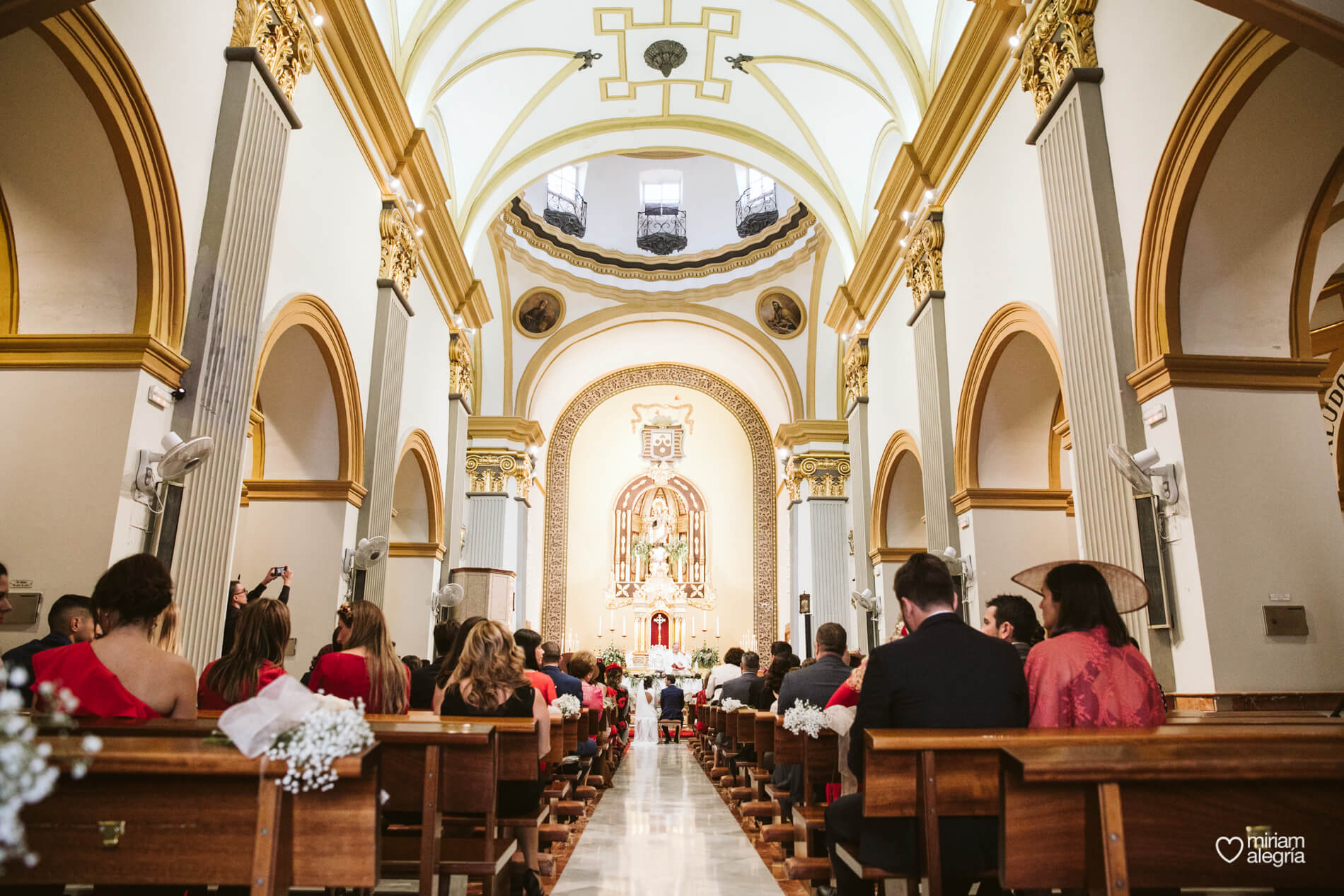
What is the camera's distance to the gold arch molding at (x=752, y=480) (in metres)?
18.6

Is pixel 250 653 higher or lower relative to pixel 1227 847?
higher

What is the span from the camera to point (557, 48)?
10.4m

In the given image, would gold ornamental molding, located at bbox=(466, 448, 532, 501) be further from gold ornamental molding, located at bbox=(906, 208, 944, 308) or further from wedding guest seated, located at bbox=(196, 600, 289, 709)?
wedding guest seated, located at bbox=(196, 600, 289, 709)

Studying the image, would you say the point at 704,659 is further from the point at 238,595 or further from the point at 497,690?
the point at 497,690

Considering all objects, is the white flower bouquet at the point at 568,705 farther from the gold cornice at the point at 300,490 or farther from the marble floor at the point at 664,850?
the gold cornice at the point at 300,490

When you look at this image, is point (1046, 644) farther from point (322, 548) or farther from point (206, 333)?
point (322, 548)

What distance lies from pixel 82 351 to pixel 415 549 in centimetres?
653

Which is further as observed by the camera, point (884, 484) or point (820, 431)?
point (820, 431)

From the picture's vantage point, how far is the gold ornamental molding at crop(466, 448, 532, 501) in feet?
53.3

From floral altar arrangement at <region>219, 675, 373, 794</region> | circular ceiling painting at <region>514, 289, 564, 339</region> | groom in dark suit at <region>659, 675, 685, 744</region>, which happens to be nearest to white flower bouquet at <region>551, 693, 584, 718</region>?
floral altar arrangement at <region>219, 675, 373, 794</region>

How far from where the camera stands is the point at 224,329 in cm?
537

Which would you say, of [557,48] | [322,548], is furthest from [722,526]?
[322,548]

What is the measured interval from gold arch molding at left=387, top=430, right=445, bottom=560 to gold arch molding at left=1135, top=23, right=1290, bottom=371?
24.8ft
